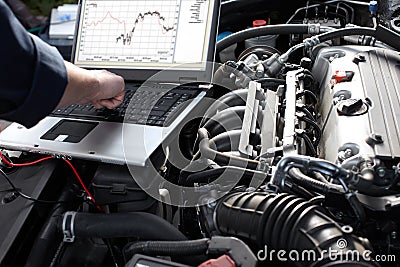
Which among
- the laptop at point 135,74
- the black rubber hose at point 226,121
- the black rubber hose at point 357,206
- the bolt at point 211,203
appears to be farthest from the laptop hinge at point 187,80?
the black rubber hose at point 357,206

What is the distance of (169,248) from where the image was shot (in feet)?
2.39

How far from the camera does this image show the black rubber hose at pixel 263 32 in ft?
4.07

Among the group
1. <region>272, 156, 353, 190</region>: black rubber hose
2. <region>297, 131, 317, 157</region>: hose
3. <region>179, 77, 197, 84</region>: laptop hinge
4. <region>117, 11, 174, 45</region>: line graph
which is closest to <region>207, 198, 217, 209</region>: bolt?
<region>272, 156, 353, 190</region>: black rubber hose

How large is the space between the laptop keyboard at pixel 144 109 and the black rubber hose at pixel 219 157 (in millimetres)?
72

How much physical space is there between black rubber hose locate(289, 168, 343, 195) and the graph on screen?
0.43 metres

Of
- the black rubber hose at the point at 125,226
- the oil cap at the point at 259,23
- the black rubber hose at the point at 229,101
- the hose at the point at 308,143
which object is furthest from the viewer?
the oil cap at the point at 259,23

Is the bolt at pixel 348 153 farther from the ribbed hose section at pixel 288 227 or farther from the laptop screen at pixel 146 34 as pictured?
the laptop screen at pixel 146 34

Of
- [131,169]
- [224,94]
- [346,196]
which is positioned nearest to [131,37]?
[224,94]

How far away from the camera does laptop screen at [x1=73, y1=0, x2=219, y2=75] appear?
3.42 feet

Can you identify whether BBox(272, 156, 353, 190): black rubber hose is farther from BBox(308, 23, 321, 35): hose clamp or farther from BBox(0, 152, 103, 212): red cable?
BBox(308, 23, 321, 35): hose clamp

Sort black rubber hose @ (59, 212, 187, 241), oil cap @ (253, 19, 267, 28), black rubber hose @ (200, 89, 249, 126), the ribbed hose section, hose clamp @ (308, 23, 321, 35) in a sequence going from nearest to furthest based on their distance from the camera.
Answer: the ribbed hose section
black rubber hose @ (59, 212, 187, 241)
black rubber hose @ (200, 89, 249, 126)
hose clamp @ (308, 23, 321, 35)
oil cap @ (253, 19, 267, 28)

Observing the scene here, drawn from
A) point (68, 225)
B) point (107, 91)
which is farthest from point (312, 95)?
point (68, 225)

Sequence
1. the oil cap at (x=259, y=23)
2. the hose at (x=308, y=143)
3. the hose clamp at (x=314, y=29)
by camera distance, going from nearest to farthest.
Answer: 1. the hose at (x=308, y=143)
2. the hose clamp at (x=314, y=29)
3. the oil cap at (x=259, y=23)

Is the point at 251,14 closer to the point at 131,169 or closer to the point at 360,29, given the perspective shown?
the point at 360,29
